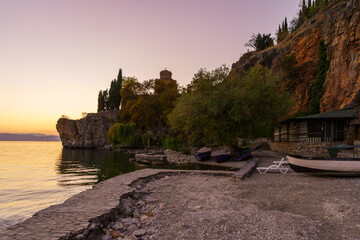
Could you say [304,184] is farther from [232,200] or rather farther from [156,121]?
[156,121]

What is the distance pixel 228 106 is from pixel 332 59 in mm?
20166

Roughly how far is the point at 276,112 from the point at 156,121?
34622mm

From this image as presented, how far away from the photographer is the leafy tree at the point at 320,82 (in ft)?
99.8

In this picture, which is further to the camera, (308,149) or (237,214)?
(308,149)

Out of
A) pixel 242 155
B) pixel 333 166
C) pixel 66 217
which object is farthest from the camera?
pixel 242 155

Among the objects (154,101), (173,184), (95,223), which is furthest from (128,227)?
(154,101)

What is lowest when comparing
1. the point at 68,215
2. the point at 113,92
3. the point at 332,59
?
the point at 68,215

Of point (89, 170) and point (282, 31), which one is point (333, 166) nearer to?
point (89, 170)

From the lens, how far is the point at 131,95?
5050cm

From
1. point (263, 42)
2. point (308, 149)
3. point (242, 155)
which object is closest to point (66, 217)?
point (242, 155)

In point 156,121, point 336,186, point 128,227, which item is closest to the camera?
point 128,227

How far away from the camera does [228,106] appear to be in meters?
20.3

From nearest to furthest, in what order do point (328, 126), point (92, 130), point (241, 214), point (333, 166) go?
point (241, 214) < point (333, 166) < point (328, 126) < point (92, 130)

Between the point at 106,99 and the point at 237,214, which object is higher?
the point at 106,99
